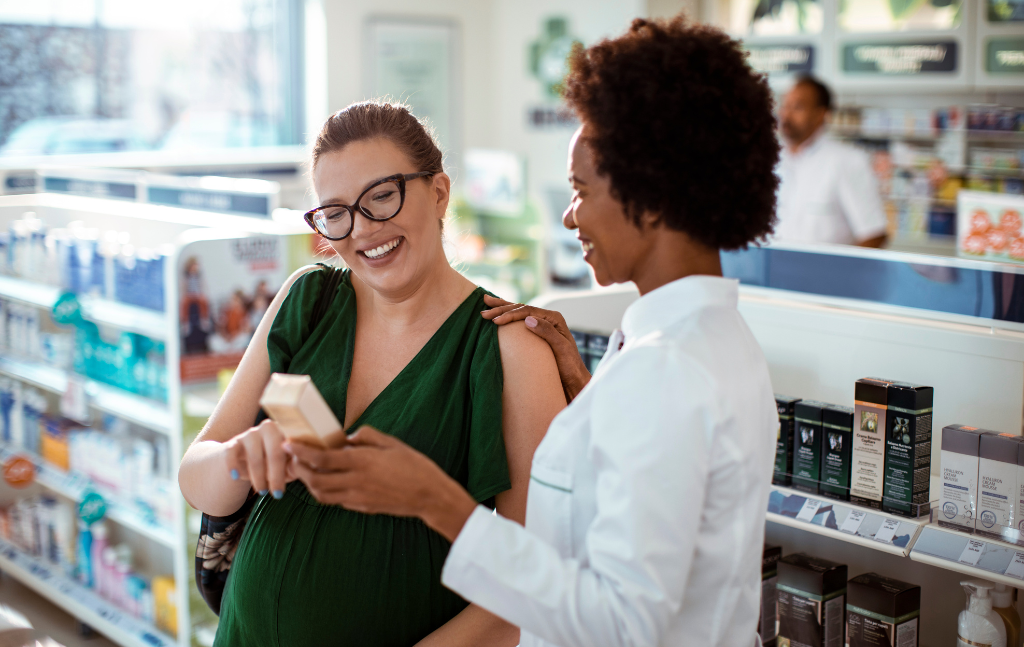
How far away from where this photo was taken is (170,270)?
9.41ft

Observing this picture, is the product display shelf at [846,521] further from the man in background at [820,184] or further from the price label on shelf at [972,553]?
the man in background at [820,184]

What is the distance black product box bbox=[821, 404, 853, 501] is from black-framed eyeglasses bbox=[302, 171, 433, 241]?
999mm

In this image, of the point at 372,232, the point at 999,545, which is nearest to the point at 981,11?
the point at 999,545

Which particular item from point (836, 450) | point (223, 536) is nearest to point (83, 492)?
point (223, 536)

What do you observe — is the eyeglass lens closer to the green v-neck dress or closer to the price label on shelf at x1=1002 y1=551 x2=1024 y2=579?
the green v-neck dress

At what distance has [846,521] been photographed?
180 centimetres

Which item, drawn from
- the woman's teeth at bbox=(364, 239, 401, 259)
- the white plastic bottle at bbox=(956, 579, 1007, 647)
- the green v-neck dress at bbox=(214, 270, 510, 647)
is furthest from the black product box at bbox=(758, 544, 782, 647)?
the woman's teeth at bbox=(364, 239, 401, 259)

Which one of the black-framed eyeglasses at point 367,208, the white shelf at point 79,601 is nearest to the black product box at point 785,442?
the black-framed eyeglasses at point 367,208

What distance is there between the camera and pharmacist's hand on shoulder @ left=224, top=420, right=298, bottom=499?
1.24 m

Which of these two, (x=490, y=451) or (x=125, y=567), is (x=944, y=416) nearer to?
(x=490, y=451)

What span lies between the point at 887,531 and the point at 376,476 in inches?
44.8

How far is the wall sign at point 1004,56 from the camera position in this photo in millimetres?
5293

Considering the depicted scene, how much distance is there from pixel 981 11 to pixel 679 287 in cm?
538

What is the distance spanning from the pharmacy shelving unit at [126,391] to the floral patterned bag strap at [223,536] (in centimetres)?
122
